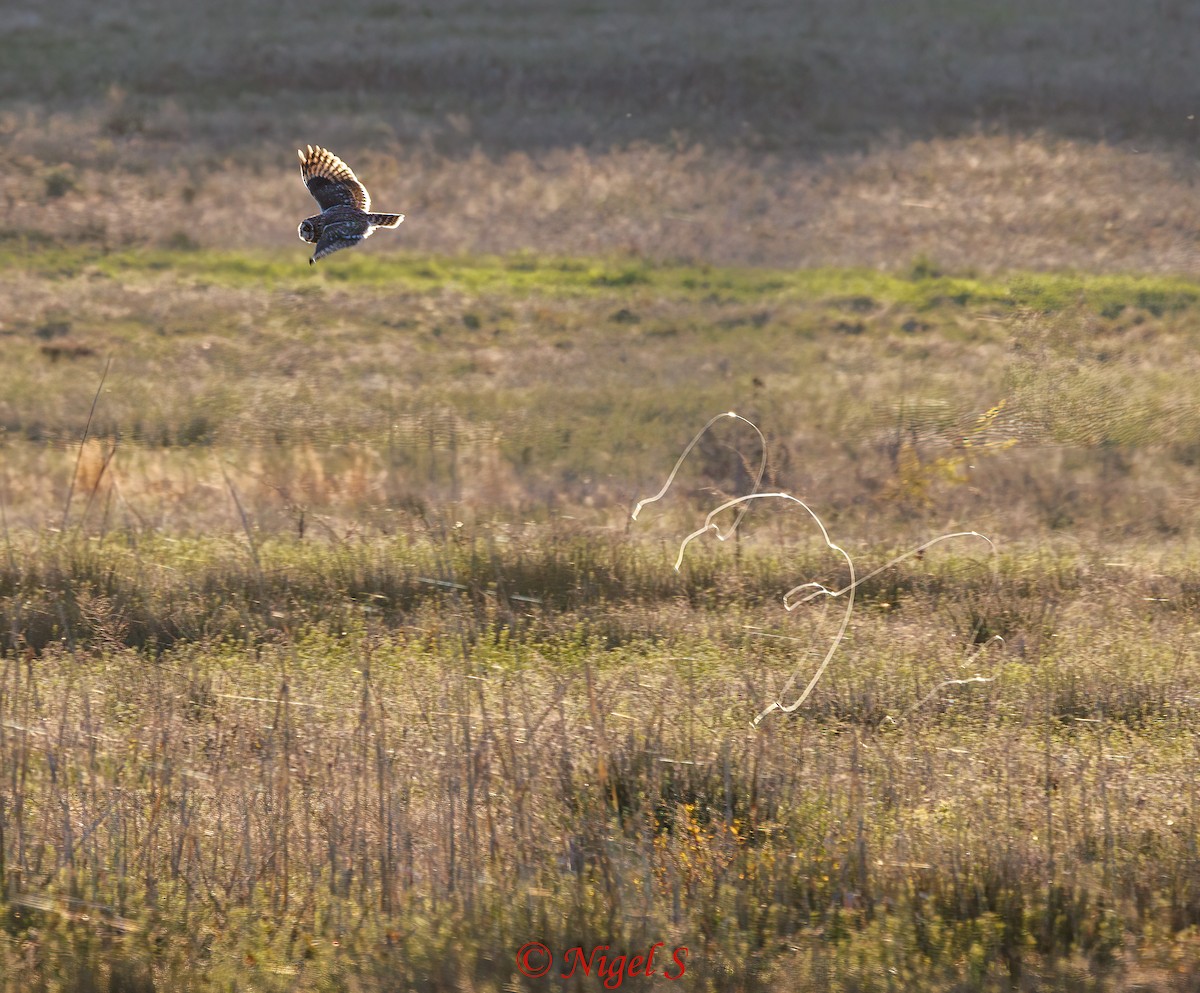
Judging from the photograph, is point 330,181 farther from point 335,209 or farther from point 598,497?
point 598,497

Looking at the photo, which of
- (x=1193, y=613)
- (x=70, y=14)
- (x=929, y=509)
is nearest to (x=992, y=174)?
(x=929, y=509)

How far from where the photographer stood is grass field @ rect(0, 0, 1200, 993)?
4340mm

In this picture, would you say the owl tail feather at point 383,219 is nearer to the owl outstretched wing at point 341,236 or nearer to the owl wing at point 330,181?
the owl outstretched wing at point 341,236

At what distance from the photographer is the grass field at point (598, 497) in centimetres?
434

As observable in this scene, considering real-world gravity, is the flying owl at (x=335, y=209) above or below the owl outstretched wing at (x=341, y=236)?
above

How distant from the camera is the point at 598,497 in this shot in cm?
1181

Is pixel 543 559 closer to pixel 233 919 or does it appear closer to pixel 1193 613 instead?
pixel 1193 613

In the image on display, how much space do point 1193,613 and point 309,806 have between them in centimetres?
576

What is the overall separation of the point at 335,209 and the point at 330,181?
0.87 ft

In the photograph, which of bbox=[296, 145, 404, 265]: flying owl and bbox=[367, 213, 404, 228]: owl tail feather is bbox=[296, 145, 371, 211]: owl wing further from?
bbox=[367, 213, 404, 228]: owl tail feather

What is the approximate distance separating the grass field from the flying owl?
1.13 meters
